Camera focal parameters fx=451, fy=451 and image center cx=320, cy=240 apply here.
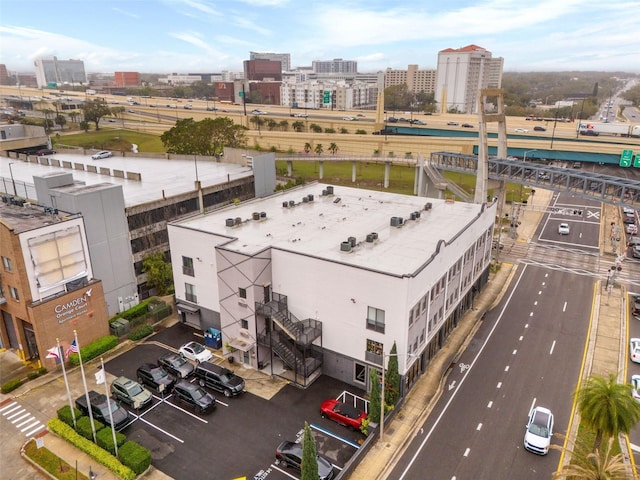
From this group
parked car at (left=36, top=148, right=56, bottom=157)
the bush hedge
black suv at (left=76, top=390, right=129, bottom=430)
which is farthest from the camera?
parked car at (left=36, top=148, right=56, bottom=157)

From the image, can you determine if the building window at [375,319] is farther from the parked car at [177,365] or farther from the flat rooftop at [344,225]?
the parked car at [177,365]

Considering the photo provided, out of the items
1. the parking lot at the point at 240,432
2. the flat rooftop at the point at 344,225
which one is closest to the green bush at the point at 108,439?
the parking lot at the point at 240,432

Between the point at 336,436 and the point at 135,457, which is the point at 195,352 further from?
the point at 336,436

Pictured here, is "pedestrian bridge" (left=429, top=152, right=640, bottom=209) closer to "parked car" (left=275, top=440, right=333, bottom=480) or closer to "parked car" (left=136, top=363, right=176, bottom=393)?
"parked car" (left=275, top=440, right=333, bottom=480)

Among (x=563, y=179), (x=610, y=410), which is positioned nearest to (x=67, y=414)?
(x=610, y=410)

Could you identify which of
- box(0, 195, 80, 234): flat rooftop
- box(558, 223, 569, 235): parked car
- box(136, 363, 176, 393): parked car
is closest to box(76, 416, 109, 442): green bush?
box(136, 363, 176, 393): parked car
